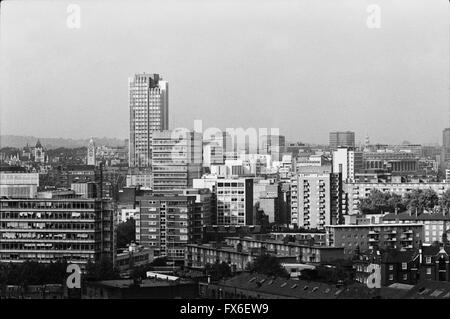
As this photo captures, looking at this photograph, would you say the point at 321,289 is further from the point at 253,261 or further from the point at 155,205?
the point at 155,205

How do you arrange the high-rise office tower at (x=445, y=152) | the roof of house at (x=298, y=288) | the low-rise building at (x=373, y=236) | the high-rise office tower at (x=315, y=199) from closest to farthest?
the roof of house at (x=298, y=288) < the low-rise building at (x=373, y=236) < the high-rise office tower at (x=315, y=199) < the high-rise office tower at (x=445, y=152)

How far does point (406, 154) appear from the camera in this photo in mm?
21109

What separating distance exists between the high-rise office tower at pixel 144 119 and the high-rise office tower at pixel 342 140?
1943 mm

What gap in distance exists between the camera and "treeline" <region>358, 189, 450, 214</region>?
1670 cm

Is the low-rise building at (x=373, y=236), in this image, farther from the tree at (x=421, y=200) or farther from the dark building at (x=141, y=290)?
the dark building at (x=141, y=290)

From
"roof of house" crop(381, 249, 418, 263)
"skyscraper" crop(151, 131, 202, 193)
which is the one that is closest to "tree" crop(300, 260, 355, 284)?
"roof of house" crop(381, 249, 418, 263)

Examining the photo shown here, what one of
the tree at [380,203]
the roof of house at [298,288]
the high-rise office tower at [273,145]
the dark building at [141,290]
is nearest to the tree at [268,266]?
the roof of house at [298,288]

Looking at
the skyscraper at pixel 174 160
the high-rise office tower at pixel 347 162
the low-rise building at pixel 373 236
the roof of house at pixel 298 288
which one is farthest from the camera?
the high-rise office tower at pixel 347 162

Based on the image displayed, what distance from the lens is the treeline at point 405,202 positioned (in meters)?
16.7

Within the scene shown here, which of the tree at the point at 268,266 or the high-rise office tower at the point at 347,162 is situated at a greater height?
the high-rise office tower at the point at 347,162

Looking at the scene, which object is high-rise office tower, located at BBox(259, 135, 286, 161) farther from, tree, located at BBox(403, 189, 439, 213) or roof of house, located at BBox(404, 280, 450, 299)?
roof of house, located at BBox(404, 280, 450, 299)

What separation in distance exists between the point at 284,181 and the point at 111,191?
212 cm

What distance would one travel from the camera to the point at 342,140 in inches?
763

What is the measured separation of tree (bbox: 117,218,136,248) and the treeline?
3.33 m
